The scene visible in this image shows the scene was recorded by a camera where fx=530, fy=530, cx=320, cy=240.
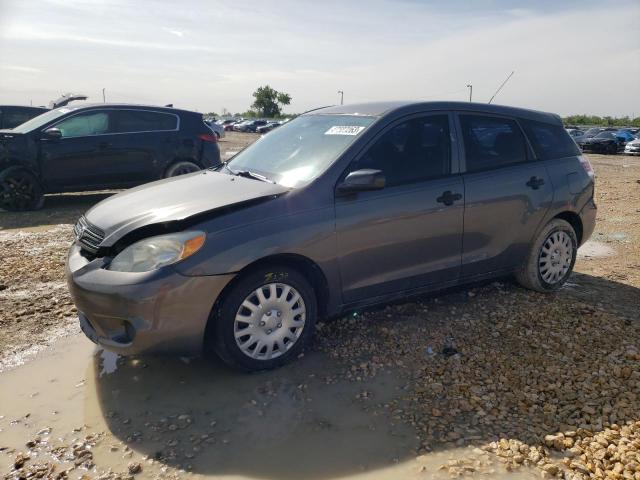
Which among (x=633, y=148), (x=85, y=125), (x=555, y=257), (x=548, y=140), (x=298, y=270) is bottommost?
(x=555, y=257)

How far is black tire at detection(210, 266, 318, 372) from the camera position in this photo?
325cm

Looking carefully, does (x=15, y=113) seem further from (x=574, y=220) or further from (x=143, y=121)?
(x=574, y=220)

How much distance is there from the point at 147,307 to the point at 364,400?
140cm

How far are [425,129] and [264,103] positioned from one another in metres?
94.4

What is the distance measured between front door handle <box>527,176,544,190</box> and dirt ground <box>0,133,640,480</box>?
100 cm

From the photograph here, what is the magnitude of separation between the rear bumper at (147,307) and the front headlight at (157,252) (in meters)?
0.06

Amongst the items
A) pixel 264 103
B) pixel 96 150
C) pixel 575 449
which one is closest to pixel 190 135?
pixel 96 150

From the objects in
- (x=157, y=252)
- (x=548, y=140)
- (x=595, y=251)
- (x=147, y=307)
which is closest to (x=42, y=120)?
(x=157, y=252)

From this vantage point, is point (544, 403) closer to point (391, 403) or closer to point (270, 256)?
point (391, 403)

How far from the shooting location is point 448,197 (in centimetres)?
404

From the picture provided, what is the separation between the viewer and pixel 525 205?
14.7ft

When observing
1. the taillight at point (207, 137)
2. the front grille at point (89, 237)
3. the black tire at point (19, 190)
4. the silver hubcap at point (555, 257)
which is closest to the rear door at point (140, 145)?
the taillight at point (207, 137)

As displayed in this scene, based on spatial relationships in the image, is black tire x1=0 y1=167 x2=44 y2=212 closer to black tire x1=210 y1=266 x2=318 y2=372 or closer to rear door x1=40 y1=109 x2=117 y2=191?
rear door x1=40 y1=109 x2=117 y2=191

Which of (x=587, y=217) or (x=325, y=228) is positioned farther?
(x=587, y=217)
